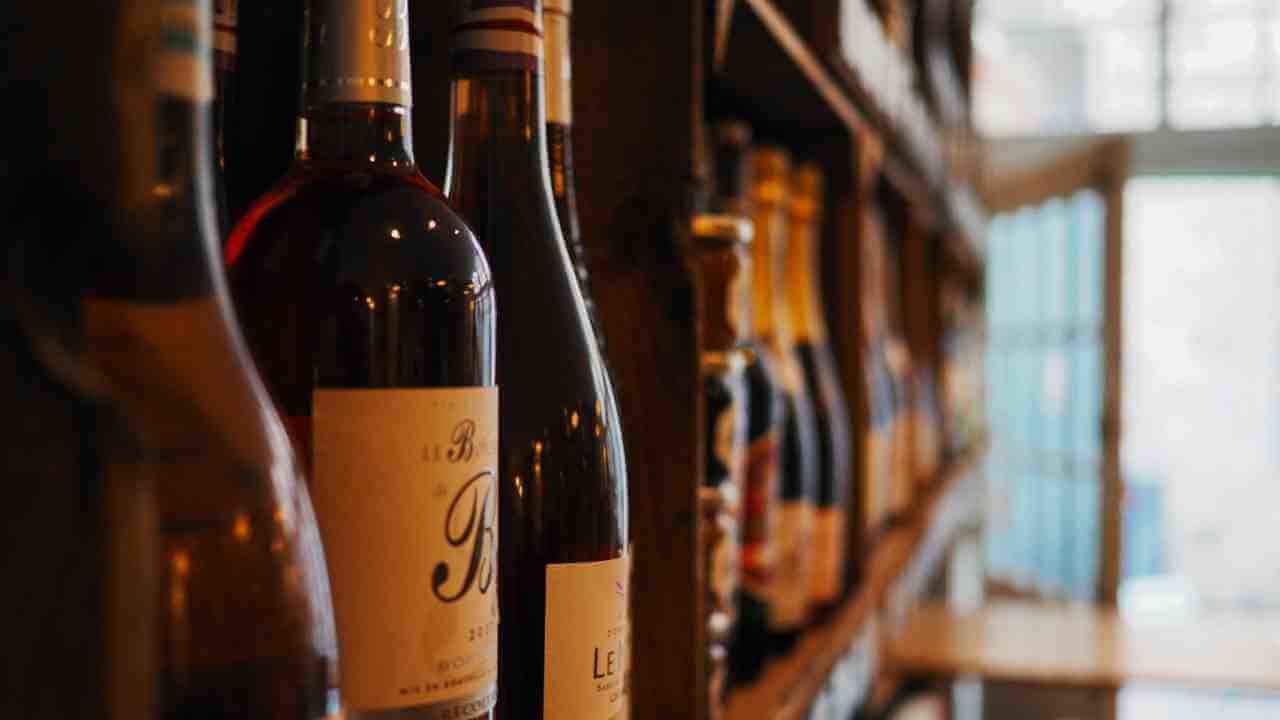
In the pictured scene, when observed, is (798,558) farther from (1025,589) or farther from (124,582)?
(1025,589)

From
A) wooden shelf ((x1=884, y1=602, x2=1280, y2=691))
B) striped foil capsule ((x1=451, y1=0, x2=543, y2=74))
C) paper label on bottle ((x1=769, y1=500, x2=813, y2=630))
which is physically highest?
striped foil capsule ((x1=451, y1=0, x2=543, y2=74))

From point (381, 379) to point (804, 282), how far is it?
32.6 inches

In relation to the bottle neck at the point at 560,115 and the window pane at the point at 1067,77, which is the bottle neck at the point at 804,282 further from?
the window pane at the point at 1067,77

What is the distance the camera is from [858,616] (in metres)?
0.87

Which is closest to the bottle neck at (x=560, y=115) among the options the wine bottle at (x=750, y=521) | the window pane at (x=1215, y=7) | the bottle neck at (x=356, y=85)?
the bottle neck at (x=356, y=85)

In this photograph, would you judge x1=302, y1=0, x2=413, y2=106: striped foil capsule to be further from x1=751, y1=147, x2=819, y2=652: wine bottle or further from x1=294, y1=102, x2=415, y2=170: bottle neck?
x1=751, y1=147, x2=819, y2=652: wine bottle

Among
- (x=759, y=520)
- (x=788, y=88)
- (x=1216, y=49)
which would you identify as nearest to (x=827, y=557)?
(x=759, y=520)

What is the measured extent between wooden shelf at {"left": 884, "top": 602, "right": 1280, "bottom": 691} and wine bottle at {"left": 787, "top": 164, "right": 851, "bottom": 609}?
0.66 meters

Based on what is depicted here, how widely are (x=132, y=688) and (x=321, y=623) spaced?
45 mm

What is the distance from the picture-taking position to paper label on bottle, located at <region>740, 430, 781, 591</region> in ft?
2.48

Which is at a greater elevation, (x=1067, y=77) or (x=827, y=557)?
(x=1067, y=77)

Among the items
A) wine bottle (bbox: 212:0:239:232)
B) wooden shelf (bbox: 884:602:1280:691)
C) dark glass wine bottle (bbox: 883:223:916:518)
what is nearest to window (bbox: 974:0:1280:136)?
wooden shelf (bbox: 884:602:1280:691)

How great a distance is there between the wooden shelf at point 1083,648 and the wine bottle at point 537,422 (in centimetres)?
141

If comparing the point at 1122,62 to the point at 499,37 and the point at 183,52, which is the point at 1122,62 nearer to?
the point at 499,37
